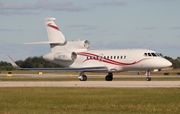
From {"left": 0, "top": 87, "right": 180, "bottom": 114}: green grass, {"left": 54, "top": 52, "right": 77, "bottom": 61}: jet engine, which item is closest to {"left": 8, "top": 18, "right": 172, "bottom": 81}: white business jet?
{"left": 54, "top": 52, "right": 77, "bottom": 61}: jet engine

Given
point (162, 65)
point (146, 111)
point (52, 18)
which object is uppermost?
point (52, 18)

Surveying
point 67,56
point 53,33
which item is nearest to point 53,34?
point 53,33

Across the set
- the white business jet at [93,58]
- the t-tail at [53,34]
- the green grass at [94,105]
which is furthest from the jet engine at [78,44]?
the green grass at [94,105]

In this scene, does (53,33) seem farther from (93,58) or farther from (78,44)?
(93,58)

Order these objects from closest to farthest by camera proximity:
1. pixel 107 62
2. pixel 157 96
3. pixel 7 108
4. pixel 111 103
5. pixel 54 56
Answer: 1. pixel 7 108
2. pixel 111 103
3. pixel 157 96
4. pixel 107 62
5. pixel 54 56

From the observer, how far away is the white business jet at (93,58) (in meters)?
57.3

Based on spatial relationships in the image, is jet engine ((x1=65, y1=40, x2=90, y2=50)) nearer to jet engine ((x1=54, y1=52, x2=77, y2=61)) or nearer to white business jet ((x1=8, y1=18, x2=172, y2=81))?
white business jet ((x1=8, y1=18, x2=172, y2=81))

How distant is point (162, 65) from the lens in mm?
56625

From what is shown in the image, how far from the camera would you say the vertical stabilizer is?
218ft

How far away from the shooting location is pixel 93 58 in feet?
205

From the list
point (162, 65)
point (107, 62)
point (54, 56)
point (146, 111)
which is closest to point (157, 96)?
point (146, 111)

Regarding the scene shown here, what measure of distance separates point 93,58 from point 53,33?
748cm

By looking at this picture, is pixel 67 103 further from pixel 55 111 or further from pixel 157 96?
pixel 157 96

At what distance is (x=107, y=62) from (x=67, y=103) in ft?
114
